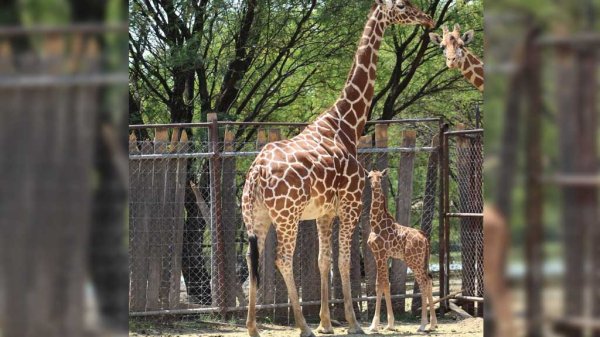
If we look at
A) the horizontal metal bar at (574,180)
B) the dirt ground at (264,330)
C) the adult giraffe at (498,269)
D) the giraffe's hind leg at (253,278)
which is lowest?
the dirt ground at (264,330)

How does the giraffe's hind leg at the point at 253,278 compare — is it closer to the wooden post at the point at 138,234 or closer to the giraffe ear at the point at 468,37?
the wooden post at the point at 138,234

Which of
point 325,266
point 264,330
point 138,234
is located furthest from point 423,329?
point 138,234

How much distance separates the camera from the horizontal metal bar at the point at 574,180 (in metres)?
0.89

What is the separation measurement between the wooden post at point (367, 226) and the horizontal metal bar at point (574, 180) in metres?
6.55

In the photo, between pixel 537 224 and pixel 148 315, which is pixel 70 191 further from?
pixel 148 315

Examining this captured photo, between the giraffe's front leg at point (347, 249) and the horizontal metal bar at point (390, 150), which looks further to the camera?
the horizontal metal bar at point (390, 150)

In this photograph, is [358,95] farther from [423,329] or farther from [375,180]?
[423,329]

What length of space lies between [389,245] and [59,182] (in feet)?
19.3

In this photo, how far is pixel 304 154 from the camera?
6.01 m

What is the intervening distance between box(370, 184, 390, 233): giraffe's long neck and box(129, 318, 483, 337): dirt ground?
0.82 metres

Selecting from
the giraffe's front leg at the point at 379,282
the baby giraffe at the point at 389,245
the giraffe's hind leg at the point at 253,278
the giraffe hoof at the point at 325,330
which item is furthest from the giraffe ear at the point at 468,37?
the giraffe hoof at the point at 325,330

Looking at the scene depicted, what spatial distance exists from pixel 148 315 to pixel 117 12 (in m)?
6.22

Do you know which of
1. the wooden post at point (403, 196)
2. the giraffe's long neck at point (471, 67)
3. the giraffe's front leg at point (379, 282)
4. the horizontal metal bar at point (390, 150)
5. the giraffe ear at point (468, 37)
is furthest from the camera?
the wooden post at point (403, 196)

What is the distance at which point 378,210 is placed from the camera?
6.69 meters
